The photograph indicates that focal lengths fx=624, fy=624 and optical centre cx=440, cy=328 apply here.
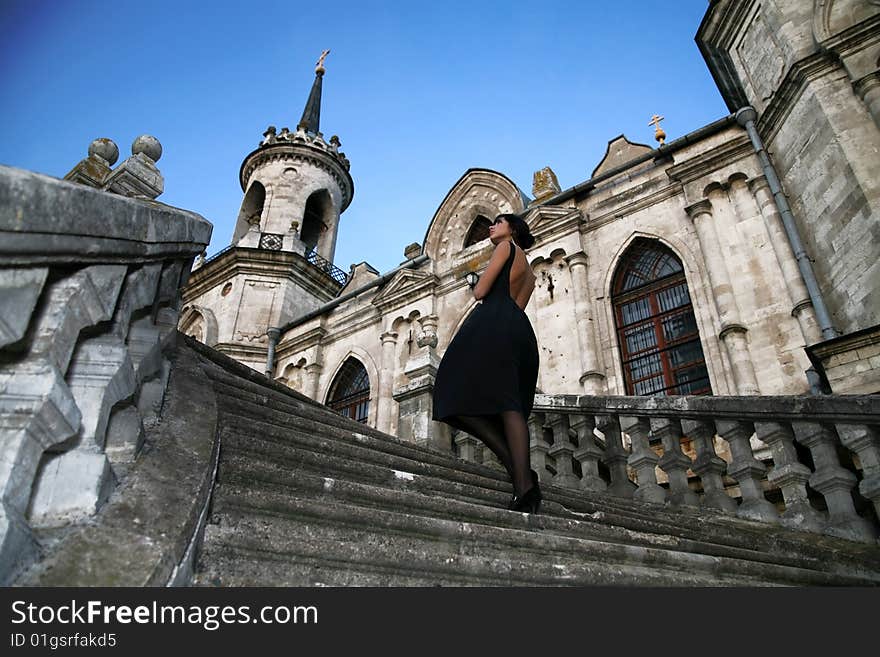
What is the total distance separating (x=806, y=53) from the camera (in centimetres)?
1016

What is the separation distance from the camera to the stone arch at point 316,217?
24141 mm

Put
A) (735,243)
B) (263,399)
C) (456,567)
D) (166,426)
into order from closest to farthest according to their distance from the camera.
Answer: (456,567) < (166,426) < (263,399) < (735,243)

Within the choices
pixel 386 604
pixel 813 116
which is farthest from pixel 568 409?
pixel 813 116

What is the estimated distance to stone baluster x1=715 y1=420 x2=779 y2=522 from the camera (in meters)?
4.78

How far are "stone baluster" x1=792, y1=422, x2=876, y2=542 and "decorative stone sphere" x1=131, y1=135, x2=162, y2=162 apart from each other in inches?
213

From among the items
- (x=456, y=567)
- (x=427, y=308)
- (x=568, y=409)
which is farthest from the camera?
(x=427, y=308)

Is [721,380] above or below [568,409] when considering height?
above

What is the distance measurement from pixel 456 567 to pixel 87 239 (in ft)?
5.67

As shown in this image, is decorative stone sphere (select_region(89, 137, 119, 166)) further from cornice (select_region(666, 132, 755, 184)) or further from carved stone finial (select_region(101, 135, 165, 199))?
cornice (select_region(666, 132, 755, 184))

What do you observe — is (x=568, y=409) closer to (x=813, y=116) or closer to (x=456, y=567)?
(x=456, y=567)

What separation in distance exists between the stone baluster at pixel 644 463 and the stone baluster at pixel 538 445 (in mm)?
892

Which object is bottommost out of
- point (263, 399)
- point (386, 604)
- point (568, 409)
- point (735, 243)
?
point (386, 604)

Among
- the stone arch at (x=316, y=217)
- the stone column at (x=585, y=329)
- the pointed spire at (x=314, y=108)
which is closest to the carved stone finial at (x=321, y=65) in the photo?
the pointed spire at (x=314, y=108)

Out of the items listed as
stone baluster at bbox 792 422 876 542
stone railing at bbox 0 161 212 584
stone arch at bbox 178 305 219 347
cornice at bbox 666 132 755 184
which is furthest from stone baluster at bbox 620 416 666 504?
stone arch at bbox 178 305 219 347
